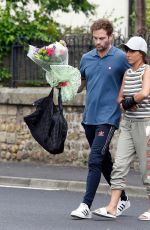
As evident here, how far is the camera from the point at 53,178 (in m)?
13.4

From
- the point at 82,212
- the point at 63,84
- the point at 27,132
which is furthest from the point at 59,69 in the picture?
the point at 27,132

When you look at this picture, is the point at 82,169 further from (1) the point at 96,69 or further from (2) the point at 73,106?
(1) the point at 96,69

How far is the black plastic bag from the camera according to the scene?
29.8 feet

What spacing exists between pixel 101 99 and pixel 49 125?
1.91ft

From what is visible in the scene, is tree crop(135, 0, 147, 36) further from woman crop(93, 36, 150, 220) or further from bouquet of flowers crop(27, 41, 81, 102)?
woman crop(93, 36, 150, 220)

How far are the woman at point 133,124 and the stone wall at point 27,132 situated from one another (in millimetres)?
6307

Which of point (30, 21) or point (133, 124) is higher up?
point (30, 21)

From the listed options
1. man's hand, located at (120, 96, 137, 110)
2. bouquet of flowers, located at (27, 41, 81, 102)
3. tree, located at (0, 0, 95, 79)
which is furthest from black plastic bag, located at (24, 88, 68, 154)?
tree, located at (0, 0, 95, 79)

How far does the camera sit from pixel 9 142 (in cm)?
1584

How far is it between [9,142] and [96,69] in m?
7.00

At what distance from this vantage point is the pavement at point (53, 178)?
490 inches

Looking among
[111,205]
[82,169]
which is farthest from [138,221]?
[82,169]

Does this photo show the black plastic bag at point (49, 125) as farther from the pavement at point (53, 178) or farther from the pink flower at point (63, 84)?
the pavement at point (53, 178)

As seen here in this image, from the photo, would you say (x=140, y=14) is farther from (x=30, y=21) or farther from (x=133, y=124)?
(x=133, y=124)
